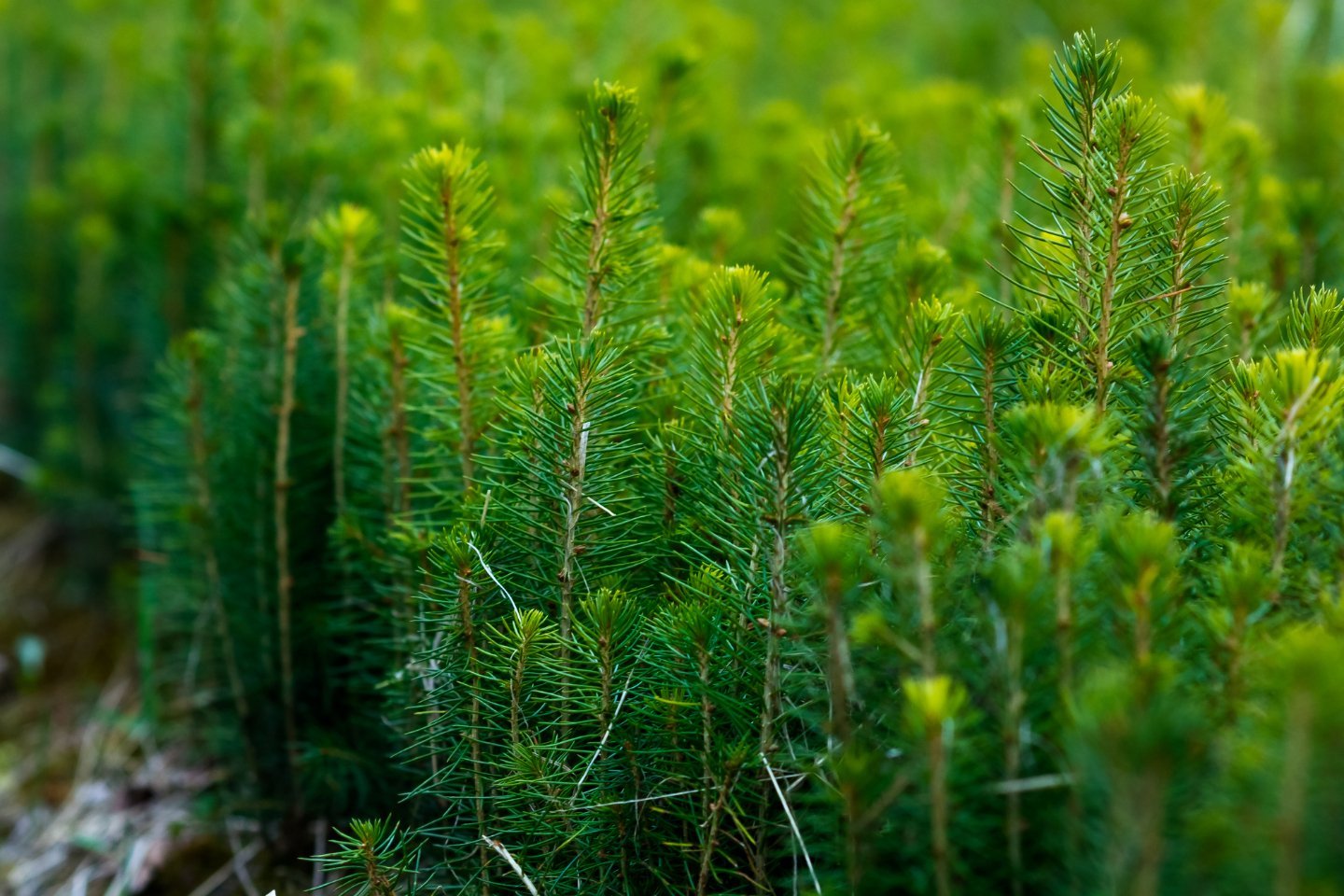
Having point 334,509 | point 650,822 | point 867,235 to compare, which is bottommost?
point 650,822

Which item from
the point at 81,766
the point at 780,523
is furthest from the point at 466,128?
the point at 81,766

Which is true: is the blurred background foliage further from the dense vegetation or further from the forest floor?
the forest floor

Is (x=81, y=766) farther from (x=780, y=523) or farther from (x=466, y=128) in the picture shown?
(x=780, y=523)

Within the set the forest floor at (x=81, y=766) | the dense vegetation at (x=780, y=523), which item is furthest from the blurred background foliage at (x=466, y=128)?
the forest floor at (x=81, y=766)

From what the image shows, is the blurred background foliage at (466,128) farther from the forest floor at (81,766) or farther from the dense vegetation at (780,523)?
the forest floor at (81,766)

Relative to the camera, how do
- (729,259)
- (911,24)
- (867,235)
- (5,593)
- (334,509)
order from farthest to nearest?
(911,24)
(5,593)
(729,259)
(334,509)
(867,235)

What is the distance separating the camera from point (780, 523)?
0.90 meters

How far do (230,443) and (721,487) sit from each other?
2.63 feet

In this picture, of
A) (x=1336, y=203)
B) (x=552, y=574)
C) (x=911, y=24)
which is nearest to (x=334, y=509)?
(x=552, y=574)

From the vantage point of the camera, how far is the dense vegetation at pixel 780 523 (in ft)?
2.43

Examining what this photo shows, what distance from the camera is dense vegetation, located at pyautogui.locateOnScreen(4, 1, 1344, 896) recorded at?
74 cm

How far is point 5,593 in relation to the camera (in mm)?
2221

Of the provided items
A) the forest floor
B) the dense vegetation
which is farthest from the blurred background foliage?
the forest floor

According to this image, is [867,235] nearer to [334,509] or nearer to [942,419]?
[942,419]
